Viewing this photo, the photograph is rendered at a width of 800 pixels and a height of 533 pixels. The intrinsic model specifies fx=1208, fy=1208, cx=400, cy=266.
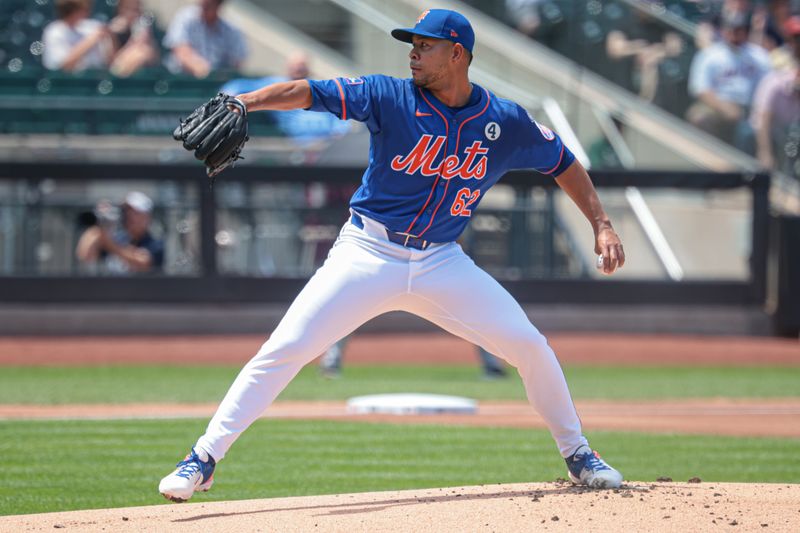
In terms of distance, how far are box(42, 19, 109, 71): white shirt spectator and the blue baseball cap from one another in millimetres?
10256

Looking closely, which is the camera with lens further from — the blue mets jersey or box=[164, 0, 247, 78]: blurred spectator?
the blue mets jersey

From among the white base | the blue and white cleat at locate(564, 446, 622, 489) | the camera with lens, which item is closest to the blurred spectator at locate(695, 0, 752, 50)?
the camera with lens

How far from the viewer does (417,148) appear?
189 inches

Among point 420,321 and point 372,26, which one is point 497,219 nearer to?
point 420,321

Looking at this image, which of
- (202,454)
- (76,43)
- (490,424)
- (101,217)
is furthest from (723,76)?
(202,454)

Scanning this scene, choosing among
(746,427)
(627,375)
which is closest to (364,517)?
(746,427)

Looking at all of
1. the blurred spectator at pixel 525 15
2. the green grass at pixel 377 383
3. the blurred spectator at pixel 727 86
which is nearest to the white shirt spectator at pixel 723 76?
the blurred spectator at pixel 727 86

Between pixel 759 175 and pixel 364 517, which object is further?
pixel 759 175

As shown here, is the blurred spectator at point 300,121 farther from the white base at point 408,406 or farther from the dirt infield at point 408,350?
the white base at point 408,406

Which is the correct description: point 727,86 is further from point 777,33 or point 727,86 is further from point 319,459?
point 319,459

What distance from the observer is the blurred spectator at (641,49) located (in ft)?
48.5

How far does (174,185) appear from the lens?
12508mm

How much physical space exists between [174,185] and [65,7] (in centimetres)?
312

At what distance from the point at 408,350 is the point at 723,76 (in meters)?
5.57
